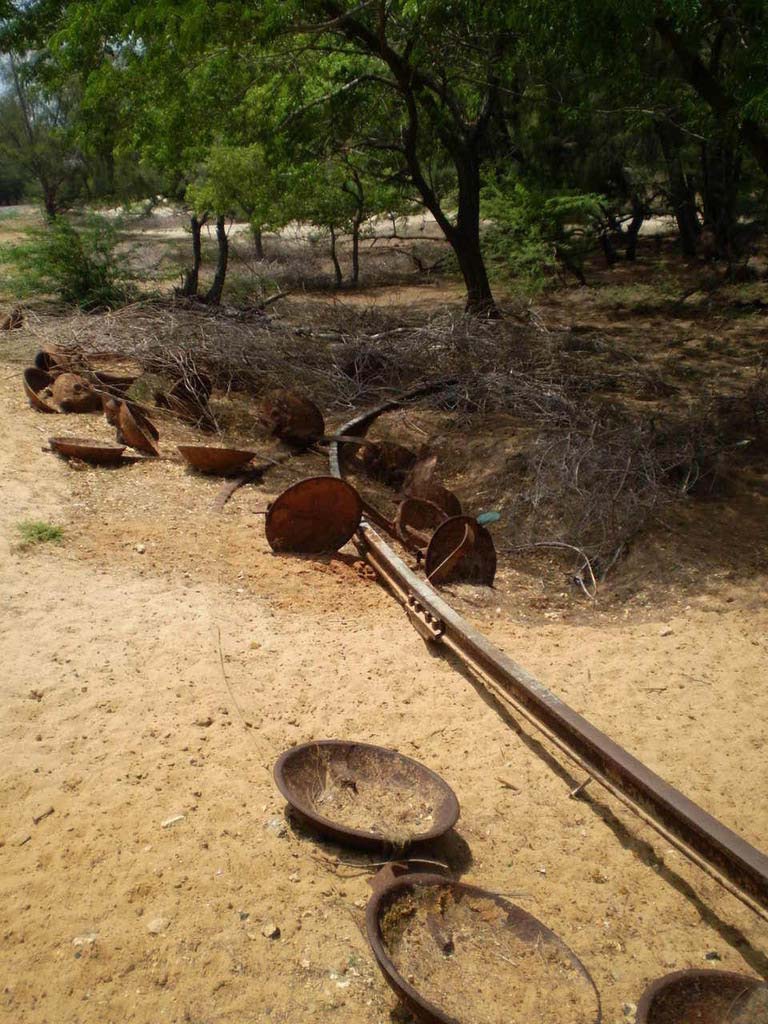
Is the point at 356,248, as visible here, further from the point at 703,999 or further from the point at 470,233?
the point at 703,999

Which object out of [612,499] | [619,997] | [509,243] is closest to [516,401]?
[612,499]

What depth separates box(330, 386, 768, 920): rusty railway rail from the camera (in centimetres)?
284

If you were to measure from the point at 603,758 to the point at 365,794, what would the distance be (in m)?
0.95

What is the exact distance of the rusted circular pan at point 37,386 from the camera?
30.0 ft

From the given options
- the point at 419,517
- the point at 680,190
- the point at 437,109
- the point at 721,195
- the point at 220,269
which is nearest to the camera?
the point at 419,517

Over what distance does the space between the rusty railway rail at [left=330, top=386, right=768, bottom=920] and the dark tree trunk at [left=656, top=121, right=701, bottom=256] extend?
15.1 meters

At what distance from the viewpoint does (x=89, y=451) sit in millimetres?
7699

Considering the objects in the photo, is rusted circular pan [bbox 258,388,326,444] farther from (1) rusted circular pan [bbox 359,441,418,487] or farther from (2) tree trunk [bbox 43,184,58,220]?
(2) tree trunk [bbox 43,184,58,220]

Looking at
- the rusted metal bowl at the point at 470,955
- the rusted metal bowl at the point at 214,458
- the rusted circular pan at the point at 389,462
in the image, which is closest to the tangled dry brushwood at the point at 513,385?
the rusted circular pan at the point at 389,462

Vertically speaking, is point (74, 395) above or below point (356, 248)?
below

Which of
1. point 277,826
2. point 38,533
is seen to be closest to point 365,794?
point 277,826

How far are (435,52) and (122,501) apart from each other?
28.2 feet

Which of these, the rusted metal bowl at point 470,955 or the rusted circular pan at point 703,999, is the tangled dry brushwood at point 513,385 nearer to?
the rusted metal bowl at point 470,955

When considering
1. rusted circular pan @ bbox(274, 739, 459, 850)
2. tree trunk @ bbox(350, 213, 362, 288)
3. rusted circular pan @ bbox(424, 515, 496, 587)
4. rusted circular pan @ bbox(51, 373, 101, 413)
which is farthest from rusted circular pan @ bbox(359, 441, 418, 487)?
tree trunk @ bbox(350, 213, 362, 288)
